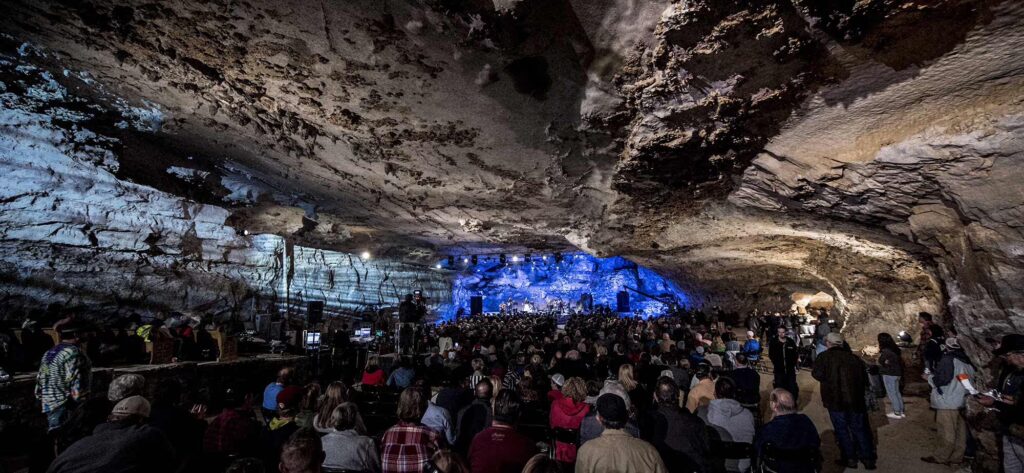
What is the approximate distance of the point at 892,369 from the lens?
6789mm

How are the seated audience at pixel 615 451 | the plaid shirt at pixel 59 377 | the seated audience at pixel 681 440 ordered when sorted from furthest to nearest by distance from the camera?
the plaid shirt at pixel 59 377, the seated audience at pixel 681 440, the seated audience at pixel 615 451

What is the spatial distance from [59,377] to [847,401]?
30.1 feet

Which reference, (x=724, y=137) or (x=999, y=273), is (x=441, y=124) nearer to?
(x=724, y=137)

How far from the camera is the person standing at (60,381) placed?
4824 millimetres

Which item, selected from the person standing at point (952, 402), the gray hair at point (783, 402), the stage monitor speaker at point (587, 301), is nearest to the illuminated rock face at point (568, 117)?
the person standing at point (952, 402)

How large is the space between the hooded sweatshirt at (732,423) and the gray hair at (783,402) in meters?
0.59

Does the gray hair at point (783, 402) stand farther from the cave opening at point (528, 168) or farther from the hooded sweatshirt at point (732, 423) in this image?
the hooded sweatshirt at point (732, 423)

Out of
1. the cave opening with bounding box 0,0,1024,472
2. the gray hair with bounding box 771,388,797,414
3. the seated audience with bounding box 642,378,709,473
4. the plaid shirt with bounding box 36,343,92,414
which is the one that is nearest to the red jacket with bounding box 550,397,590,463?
the cave opening with bounding box 0,0,1024,472

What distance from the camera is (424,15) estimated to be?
12.0ft

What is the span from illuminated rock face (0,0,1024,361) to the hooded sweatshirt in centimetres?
309

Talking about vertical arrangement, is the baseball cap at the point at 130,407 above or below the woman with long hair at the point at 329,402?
above

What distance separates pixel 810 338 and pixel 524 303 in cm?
2063

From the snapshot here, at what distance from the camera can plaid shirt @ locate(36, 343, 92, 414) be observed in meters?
4.82

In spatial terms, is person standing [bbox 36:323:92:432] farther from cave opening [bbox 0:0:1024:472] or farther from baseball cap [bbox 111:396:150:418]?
baseball cap [bbox 111:396:150:418]
